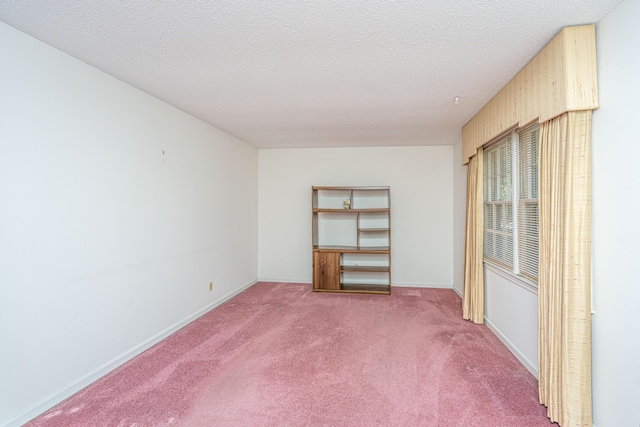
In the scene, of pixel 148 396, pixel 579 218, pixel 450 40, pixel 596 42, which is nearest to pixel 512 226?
pixel 579 218

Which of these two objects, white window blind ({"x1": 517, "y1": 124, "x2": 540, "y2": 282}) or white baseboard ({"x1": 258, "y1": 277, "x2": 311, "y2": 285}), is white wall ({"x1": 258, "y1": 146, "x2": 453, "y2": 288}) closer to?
white baseboard ({"x1": 258, "y1": 277, "x2": 311, "y2": 285})

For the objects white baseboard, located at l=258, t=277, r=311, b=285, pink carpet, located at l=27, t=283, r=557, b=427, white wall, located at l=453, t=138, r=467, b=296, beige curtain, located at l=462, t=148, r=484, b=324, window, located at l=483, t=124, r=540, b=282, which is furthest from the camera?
white baseboard, located at l=258, t=277, r=311, b=285

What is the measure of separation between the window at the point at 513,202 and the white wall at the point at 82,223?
11.4 ft

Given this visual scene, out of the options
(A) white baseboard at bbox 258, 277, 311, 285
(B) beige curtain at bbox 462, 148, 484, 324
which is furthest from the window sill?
(A) white baseboard at bbox 258, 277, 311, 285

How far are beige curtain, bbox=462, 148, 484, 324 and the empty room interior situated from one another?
2 cm

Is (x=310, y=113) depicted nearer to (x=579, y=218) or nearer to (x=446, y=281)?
(x=579, y=218)

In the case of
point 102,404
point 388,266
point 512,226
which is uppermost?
point 512,226

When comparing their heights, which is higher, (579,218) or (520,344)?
(579,218)

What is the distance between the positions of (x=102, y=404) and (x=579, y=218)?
331 cm

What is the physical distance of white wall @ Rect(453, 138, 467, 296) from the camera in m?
4.84

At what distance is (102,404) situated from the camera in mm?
2184

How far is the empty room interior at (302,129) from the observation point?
1775 millimetres

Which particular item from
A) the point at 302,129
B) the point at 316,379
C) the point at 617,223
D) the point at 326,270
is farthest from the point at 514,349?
the point at 302,129

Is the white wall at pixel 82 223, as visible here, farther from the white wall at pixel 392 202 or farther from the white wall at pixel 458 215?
the white wall at pixel 458 215
